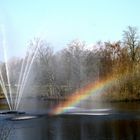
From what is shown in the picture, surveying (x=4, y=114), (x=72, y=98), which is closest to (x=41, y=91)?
Answer: (x=72, y=98)

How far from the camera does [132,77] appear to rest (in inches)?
2012

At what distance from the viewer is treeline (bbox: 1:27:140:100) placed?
167 ft

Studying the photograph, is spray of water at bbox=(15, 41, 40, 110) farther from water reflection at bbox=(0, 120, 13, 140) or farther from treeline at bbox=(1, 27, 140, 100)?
water reflection at bbox=(0, 120, 13, 140)

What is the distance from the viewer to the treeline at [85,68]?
50781 mm

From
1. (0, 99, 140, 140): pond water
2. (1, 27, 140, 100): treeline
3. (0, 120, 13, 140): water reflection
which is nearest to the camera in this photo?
(0, 120, 13, 140): water reflection

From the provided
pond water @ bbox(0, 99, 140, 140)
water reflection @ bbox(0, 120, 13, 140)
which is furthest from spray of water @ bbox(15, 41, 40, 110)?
water reflection @ bbox(0, 120, 13, 140)

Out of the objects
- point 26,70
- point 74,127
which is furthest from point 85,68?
point 74,127

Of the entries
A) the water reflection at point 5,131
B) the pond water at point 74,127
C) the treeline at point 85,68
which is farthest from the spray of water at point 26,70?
the water reflection at point 5,131

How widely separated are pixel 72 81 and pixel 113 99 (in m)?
9.30

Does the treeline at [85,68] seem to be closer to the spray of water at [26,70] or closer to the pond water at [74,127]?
the spray of water at [26,70]

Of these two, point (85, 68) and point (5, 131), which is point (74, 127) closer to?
point (5, 131)

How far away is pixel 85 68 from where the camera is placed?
56.3m

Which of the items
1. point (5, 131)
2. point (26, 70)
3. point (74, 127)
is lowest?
point (74, 127)

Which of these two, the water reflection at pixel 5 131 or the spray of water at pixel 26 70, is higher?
the spray of water at pixel 26 70
